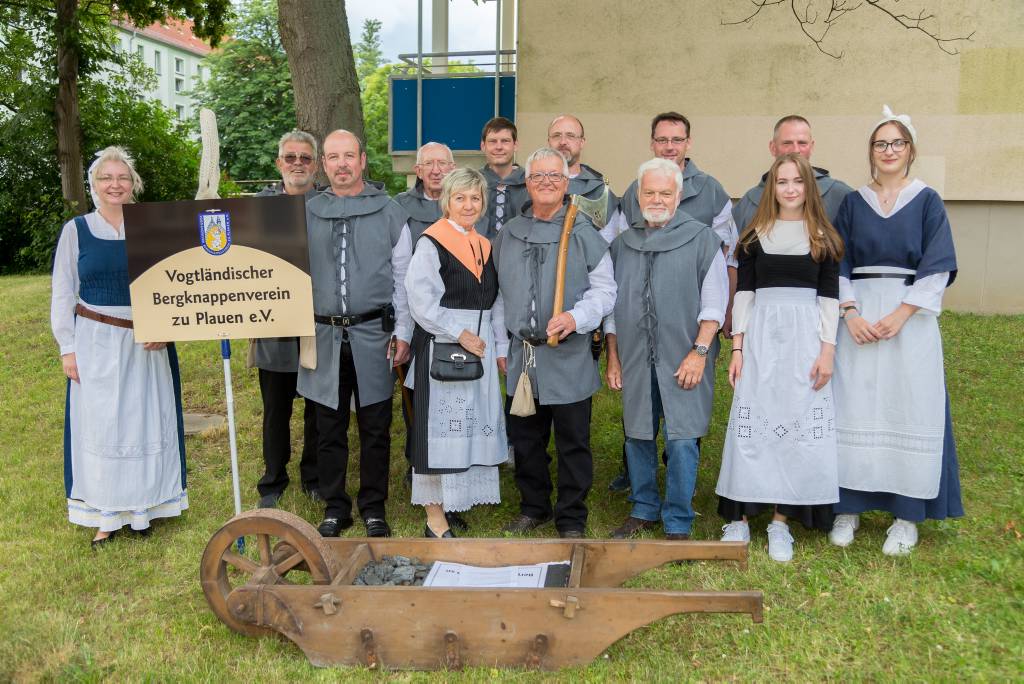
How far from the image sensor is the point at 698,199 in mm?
5258

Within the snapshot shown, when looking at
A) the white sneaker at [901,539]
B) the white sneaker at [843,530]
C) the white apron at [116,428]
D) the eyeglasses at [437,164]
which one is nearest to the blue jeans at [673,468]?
the white sneaker at [843,530]

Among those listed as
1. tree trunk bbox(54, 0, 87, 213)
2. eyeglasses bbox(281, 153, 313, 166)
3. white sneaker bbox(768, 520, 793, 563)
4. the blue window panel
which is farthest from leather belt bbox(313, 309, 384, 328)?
tree trunk bbox(54, 0, 87, 213)

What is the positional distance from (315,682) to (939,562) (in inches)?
122

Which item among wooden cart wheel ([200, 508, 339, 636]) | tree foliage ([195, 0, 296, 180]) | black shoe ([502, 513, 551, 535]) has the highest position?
tree foliage ([195, 0, 296, 180])

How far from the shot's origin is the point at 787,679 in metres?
3.59

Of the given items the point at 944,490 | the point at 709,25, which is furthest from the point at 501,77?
the point at 944,490

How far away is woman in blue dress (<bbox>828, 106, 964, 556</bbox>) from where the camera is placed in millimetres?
4496

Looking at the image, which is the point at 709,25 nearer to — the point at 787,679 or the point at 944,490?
the point at 944,490

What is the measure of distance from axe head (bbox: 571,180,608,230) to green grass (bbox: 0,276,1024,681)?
69.3 inches

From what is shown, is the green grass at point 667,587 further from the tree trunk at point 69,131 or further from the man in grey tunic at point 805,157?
the tree trunk at point 69,131

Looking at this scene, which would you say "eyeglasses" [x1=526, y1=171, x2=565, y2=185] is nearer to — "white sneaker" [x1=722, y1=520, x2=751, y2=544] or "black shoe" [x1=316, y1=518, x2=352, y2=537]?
"white sneaker" [x1=722, y1=520, x2=751, y2=544]

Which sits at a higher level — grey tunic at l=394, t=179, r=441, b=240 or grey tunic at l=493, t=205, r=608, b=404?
grey tunic at l=394, t=179, r=441, b=240

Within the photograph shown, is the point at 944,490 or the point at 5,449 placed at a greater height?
the point at 944,490

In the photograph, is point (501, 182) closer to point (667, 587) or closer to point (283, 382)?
point (283, 382)
